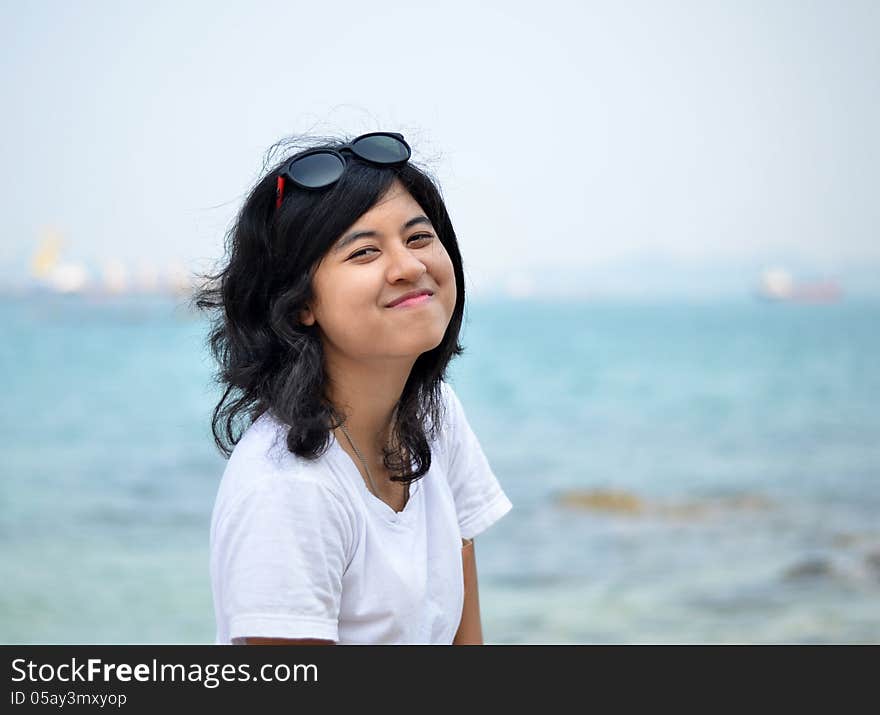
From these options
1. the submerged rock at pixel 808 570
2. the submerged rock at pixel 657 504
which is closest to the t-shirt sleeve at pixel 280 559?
the submerged rock at pixel 808 570

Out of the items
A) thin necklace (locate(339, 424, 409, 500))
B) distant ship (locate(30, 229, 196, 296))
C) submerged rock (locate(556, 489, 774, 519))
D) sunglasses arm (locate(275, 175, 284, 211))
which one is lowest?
thin necklace (locate(339, 424, 409, 500))

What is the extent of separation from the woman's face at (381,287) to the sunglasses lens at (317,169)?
0.22 ft

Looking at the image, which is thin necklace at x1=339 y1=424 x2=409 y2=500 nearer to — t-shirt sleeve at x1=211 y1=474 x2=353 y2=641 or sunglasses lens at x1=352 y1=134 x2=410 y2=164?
t-shirt sleeve at x1=211 y1=474 x2=353 y2=641

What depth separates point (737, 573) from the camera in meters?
6.75

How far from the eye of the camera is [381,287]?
1.36m

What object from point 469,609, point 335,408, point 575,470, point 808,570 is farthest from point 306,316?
point 575,470

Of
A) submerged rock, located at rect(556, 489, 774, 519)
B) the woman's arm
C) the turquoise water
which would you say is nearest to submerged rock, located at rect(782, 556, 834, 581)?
the turquoise water

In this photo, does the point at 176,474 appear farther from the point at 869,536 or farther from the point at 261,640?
the point at 261,640

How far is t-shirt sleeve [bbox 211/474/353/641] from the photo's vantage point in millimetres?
1250

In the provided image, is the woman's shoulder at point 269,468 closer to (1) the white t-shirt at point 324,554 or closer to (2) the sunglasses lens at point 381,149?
(1) the white t-shirt at point 324,554

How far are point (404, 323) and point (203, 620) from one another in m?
4.89

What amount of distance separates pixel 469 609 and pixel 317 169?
0.70 metres

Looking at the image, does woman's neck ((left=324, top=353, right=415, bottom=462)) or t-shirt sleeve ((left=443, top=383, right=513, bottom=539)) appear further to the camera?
t-shirt sleeve ((left=443, top=383, right=513, bottom=539))
